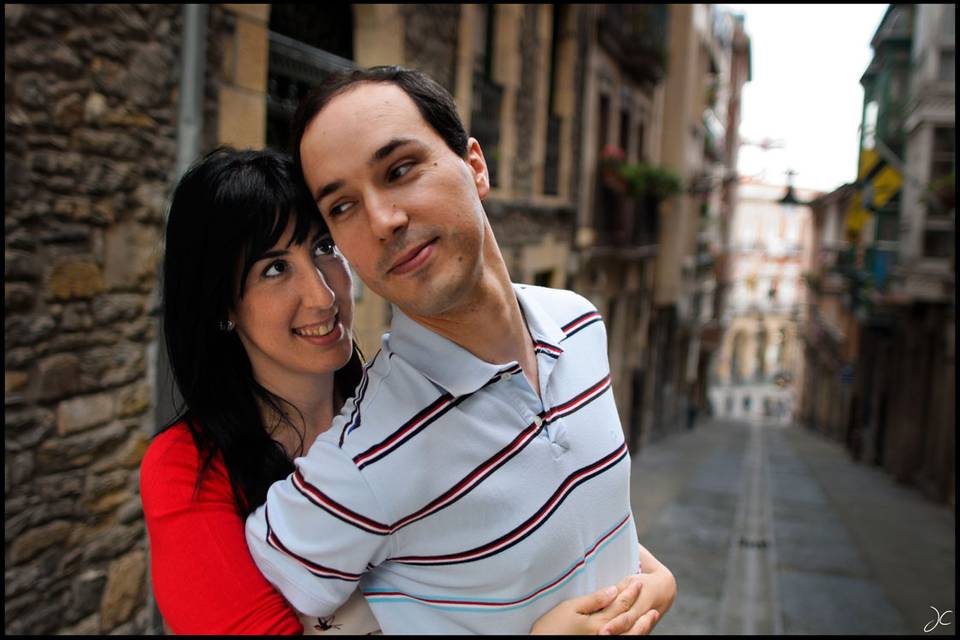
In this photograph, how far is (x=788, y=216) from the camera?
30.2 meters

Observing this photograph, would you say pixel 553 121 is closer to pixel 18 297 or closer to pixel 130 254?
pixel 130 254

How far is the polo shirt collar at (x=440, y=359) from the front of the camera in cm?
139

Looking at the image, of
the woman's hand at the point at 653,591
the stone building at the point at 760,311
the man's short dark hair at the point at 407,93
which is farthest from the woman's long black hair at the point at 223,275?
the stone building at the point at 760,311

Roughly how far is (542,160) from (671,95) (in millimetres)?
9502

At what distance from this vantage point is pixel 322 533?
128 centimetres

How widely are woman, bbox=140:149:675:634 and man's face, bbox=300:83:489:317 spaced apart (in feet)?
0.78

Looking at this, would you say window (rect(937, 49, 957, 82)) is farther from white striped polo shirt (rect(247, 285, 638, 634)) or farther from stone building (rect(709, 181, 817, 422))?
stone building (rect(709, 181, 817, 422))

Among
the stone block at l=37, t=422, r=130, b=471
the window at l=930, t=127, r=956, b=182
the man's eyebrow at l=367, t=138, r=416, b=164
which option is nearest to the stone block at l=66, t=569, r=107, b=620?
the stone block at l=37, t=422, r=130, b=471

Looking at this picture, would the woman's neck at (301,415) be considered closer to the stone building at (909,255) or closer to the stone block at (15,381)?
the stone block at (15,381)

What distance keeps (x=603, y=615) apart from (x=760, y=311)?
37.5 m

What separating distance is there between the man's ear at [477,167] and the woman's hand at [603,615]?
74cm

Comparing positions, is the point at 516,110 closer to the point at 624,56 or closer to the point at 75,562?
the point at 624,56

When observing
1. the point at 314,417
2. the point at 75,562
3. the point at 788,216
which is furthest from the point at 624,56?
the point at 788,216

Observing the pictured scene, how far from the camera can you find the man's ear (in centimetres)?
149
